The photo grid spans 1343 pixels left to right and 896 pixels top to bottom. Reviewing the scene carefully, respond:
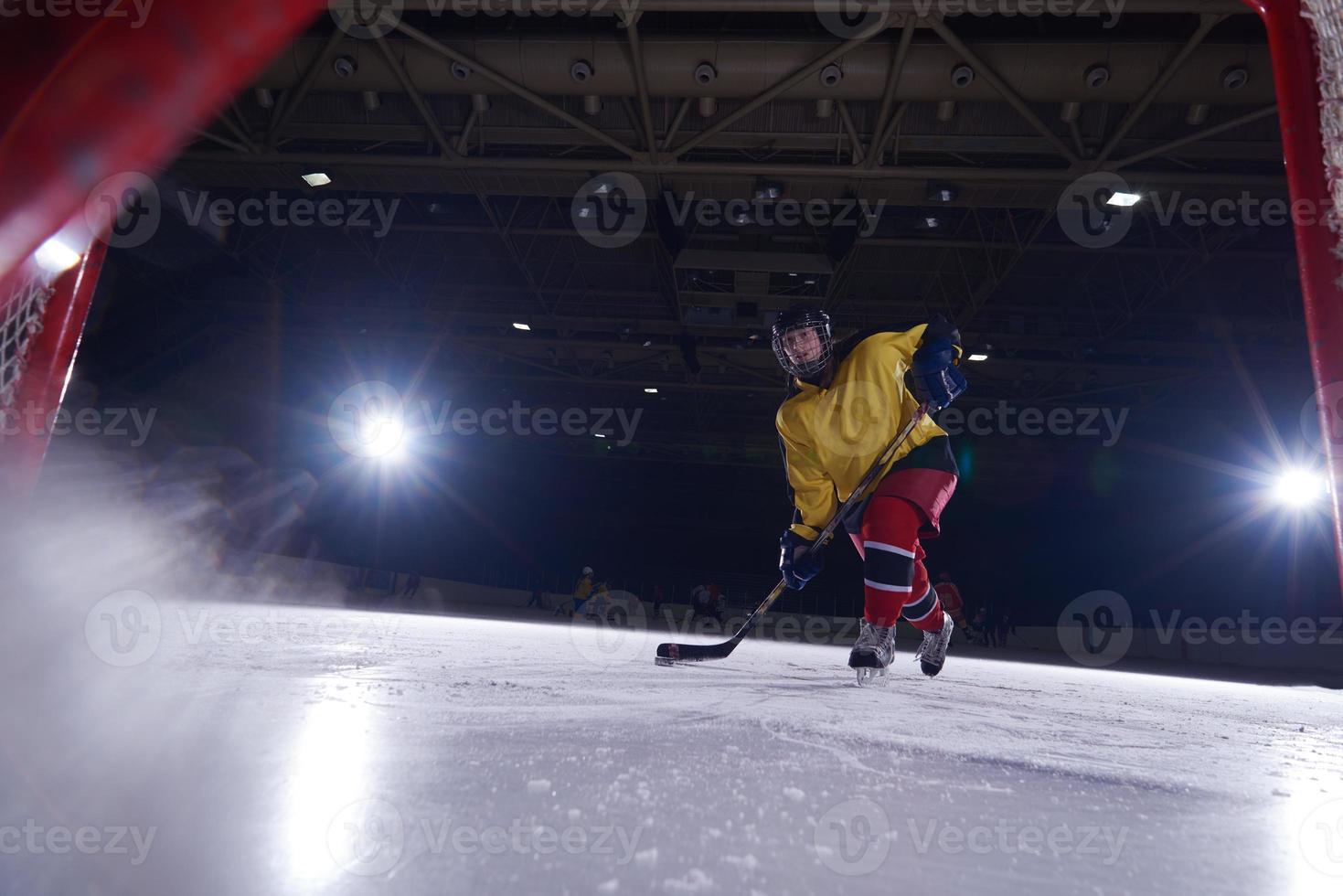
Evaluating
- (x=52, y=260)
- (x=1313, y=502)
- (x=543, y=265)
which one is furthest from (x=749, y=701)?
(x=1313, y=502)

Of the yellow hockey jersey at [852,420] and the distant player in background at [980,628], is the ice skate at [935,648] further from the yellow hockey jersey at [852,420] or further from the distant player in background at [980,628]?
the distant player in background at [980,628]

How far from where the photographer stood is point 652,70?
610 centimetres

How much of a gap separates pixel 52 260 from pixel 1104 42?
7222 mm

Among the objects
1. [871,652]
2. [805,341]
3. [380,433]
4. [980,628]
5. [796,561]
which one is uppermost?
[380,433]

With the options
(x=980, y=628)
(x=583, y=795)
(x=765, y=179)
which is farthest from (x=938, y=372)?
(x=980, y=628)

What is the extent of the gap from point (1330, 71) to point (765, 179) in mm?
7106

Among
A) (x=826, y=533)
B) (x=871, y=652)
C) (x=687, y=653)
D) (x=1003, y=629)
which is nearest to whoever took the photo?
(x=871, y=652)

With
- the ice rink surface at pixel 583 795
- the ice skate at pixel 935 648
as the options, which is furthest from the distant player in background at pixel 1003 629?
the ice rink surface at pixel 583 795

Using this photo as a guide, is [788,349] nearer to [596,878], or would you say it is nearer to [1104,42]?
[596,878]

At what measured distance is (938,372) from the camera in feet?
8.57

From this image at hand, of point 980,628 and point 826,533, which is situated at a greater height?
point 826,533

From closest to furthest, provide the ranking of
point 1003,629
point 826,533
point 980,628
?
point 826,533
point 980,628
point 1003,629

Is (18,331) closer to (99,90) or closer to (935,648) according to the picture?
(99,90)

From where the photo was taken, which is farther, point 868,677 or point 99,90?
point 868,677
